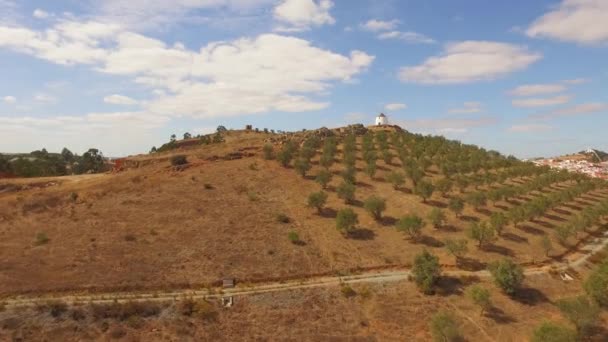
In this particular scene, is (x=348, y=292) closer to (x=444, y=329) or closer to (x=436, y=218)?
(x=444, y=329)

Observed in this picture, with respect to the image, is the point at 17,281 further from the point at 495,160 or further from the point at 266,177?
the point at 495,160

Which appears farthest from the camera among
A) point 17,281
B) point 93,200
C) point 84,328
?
point 93,200

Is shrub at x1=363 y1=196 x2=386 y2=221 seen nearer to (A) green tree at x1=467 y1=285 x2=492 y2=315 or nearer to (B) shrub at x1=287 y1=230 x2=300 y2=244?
(B) shrub at x1=287 y1=230 x2=300 y2=244

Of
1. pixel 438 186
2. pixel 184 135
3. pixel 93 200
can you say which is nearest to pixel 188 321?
pixel 93 200

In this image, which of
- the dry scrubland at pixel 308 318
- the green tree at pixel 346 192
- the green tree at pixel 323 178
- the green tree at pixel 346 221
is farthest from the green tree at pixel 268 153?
the dry scrubland at pixel 308 318

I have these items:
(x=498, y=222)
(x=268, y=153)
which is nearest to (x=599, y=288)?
(x=498, y=222)

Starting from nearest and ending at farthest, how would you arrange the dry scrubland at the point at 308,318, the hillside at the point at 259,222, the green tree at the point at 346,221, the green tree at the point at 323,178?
the dry scrubland at the point at 308,318 → the hillside at the point at 259,222 → the green tree at the point at 346,221 → the green tree at the point at 323,178

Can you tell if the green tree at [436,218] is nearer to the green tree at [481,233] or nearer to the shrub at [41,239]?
the green tree at [481,233]
